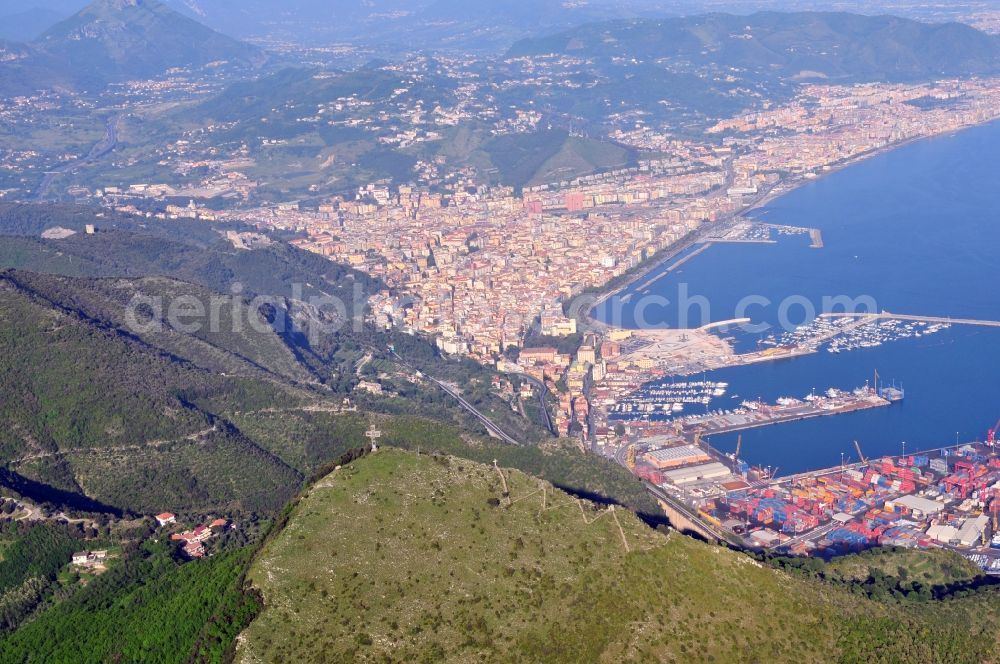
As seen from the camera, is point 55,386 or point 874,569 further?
point 55,386

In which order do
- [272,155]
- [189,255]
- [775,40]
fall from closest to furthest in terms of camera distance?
[189,255] < [272,155] < [775,40]

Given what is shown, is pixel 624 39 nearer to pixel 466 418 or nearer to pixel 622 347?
pixel 622 347

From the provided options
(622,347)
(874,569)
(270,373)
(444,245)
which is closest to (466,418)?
(270,373)

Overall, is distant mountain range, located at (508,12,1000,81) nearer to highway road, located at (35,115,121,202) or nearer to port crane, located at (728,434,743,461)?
highway road, located at (35,115,121,202)

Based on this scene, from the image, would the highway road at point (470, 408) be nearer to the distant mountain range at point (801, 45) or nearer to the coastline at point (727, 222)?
the coastline at point (727, 222)

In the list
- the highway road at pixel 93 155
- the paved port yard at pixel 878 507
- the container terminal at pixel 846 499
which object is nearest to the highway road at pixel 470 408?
the container terminal at pixel 846 499

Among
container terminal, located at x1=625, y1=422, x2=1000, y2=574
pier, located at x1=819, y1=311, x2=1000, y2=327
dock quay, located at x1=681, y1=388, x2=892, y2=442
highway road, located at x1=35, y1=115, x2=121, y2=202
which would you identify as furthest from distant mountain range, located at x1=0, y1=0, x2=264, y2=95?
container terminal, located at x1=625, y1=422, x2=1000, y2=574
